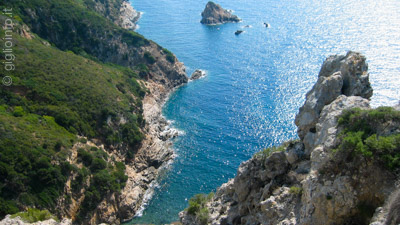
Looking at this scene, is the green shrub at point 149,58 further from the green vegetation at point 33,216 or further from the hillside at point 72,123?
the green vegetation at point 33,216

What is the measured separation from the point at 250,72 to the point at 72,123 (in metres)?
69.5

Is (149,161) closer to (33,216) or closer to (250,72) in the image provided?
(33,216)

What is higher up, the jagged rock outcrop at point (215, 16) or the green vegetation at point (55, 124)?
the jagged rock outcrop at point (215, 16)

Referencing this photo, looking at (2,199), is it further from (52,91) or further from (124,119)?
(124,119)

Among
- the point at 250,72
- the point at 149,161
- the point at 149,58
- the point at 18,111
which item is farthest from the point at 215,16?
the point at 18,111

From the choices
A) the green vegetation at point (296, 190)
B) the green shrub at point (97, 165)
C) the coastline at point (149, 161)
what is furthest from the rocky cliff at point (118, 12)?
the green vegetation at point (296, 190)

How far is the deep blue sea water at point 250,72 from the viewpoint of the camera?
77875 millimetres

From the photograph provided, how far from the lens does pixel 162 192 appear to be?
70.8 meters

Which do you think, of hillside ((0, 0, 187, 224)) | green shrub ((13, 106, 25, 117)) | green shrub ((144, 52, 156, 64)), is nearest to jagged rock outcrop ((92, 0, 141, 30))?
hillside ((0, 0, 187, 224))

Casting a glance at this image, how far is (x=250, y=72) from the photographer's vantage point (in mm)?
117625

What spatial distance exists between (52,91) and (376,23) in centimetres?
13175

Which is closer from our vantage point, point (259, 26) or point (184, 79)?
point (184, 79)

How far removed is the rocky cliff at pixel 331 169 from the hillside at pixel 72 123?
2769 centimetres

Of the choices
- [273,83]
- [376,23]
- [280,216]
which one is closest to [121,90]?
[273,83]
